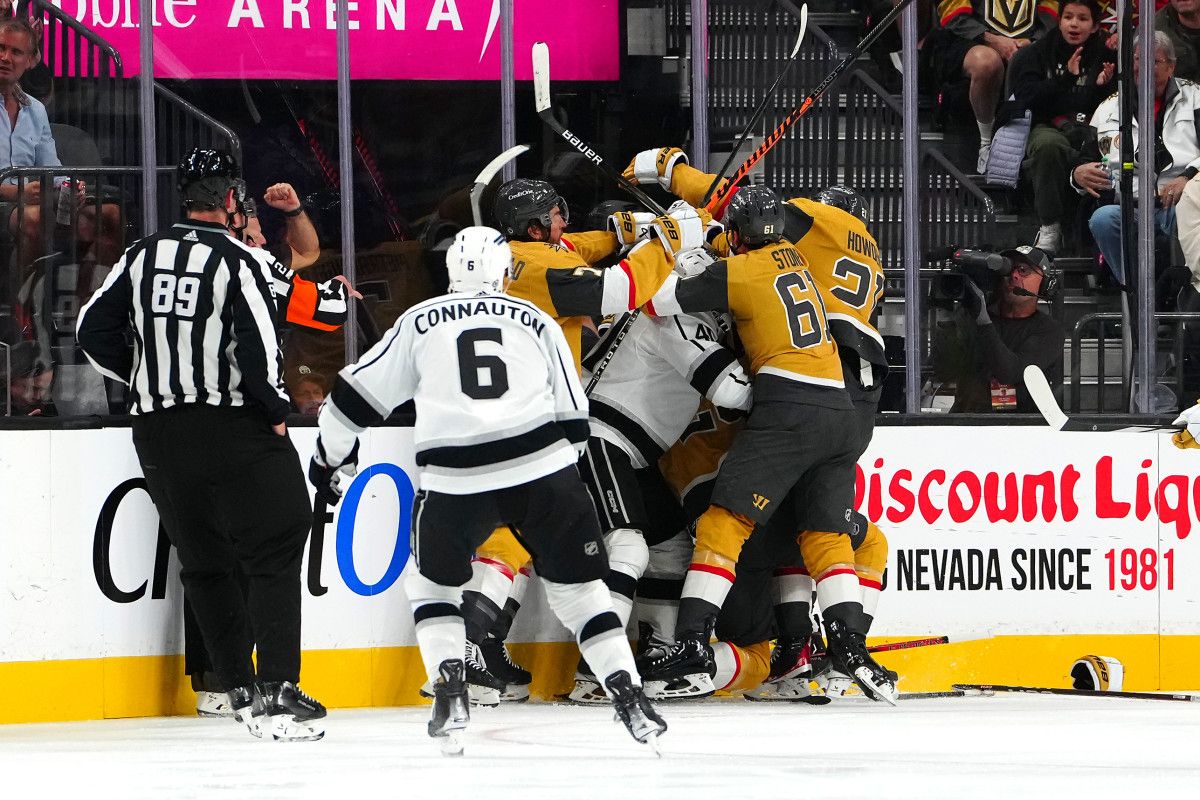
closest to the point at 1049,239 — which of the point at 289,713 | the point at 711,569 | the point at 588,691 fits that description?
the point at 711,569

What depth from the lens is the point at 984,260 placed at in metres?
5.71

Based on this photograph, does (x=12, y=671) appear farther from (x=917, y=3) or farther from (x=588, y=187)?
(x=917, y=3)

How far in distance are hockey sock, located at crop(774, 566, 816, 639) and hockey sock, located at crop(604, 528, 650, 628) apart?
1.46 feet

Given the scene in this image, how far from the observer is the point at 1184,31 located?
5883 millimetres

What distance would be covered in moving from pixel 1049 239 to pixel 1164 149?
0.45 m

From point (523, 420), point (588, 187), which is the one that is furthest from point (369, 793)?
point (588, 187)

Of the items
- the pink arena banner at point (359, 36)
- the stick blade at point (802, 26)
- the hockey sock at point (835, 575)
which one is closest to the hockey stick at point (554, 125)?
the pink arena banner at point (359, 36)

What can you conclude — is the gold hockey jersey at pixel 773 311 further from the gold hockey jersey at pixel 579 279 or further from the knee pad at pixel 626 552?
the knee pad at pixel 626 552

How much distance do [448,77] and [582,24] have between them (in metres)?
0.49

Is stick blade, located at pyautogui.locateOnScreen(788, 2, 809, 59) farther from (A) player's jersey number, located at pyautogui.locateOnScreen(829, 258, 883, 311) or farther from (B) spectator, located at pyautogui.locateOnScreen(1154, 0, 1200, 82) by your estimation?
Answer: (B) spectator, located at pyautogui.locateOnScreen(1154, 0, 1200, 82)

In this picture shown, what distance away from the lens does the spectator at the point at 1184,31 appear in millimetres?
5801

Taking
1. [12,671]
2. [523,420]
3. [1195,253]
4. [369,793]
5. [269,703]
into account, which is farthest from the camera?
[1195,253]

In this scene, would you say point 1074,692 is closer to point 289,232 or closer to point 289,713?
point 289,713

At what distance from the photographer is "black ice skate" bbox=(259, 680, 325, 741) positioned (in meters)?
4.09
